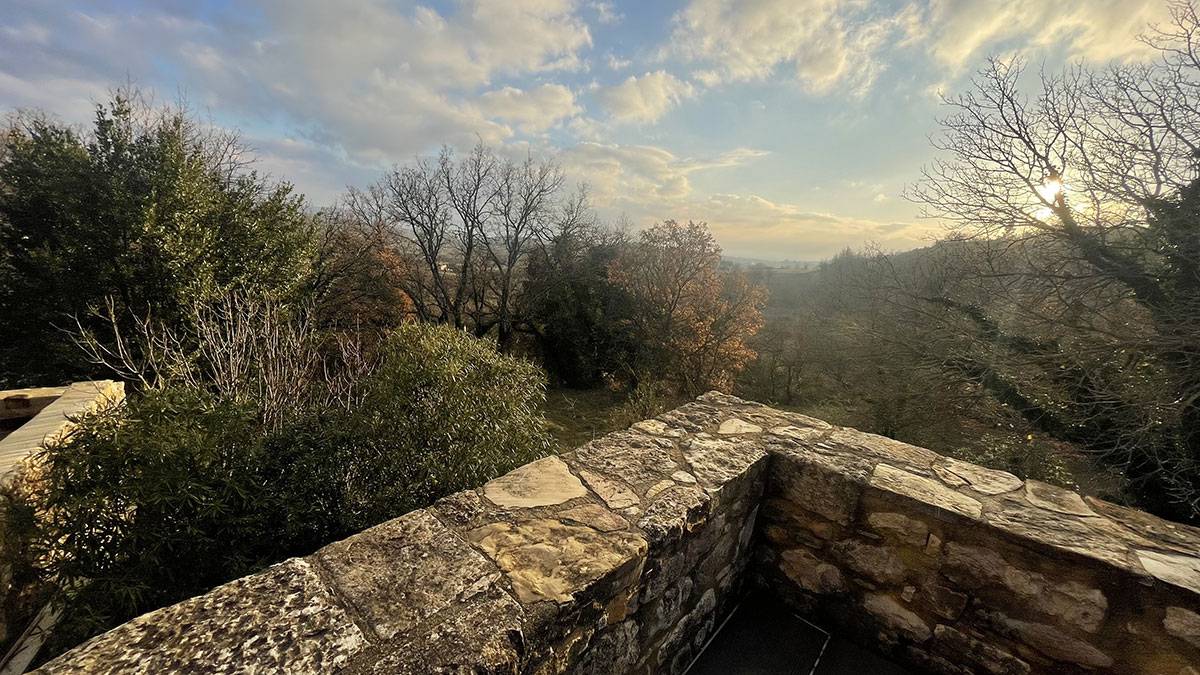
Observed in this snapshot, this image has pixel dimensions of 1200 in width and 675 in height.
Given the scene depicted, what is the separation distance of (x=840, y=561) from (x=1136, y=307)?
24.5 feet

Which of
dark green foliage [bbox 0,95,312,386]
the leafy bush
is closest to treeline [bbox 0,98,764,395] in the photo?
dark green foliage [bbox 0,95,312,386]

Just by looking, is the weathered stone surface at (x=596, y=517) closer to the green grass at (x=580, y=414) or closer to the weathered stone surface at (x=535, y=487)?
the weathered stone surface at (x=535, y=487)

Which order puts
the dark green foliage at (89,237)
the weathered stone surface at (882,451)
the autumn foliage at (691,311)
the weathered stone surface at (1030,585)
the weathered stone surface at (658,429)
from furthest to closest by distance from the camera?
the autumn foliage at (691,311) → the dark green foliage at (89,237) → the weathered stone surface at (658,429) → the weathered stone surface at (882,451) → the weathered stone surface at (1030,585)

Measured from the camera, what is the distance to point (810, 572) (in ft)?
6.72

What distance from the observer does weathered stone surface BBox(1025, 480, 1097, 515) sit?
6.15 ft

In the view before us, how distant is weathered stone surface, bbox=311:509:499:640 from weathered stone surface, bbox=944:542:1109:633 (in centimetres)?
176

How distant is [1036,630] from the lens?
5.19ft

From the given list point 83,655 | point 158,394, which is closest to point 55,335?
point 158,394

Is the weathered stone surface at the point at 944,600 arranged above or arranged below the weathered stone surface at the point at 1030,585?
below

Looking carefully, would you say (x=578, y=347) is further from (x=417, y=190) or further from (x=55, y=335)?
(x=55, y=335)

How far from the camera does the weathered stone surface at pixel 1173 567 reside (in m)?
1.40

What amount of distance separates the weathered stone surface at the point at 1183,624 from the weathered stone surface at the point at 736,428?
1.43 metres

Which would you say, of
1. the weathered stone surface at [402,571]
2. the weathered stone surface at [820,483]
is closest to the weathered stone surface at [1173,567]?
the weathered stone surface at [820,483]

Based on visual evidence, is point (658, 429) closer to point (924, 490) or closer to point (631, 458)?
point (631, 458)
